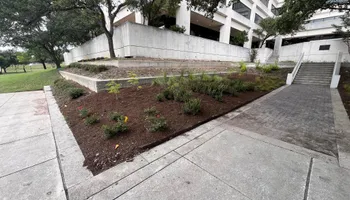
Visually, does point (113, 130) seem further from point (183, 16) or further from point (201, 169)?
point (183, 16)

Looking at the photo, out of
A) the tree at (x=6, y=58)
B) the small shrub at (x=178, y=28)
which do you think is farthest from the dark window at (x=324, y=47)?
the tree at (x=6, y=58)

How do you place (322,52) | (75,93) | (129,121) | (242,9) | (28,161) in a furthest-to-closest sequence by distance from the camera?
(242,9) → (322,52) → (75,93) → (129,121) → (28,161)

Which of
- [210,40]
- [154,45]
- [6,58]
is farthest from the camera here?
[6,58]

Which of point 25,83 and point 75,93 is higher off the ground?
point 75,93

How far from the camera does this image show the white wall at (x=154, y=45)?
35.2 feet

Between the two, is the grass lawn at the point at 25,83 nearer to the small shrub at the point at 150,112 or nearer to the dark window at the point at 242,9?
the small shrub at the point at 150,112

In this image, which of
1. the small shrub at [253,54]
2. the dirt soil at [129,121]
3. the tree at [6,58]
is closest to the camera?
the dirt soil at [129,121]

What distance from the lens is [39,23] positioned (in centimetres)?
1656

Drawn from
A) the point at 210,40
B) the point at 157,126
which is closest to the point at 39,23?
the point at 210,40

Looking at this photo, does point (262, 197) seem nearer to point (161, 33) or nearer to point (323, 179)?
point (323, 179)

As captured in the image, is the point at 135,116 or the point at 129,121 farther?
the point at 135,116

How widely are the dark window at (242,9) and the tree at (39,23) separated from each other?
2000 cm

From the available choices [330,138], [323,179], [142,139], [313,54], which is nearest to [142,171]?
[142,139]

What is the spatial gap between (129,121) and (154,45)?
993 centimetres
